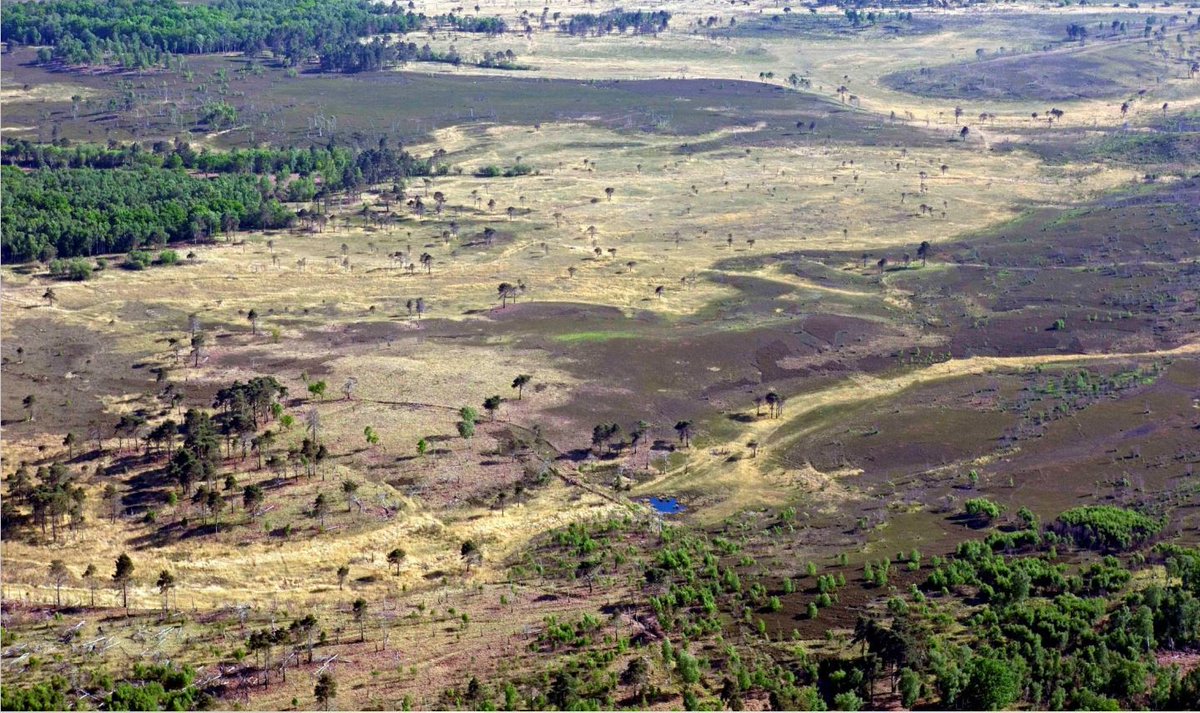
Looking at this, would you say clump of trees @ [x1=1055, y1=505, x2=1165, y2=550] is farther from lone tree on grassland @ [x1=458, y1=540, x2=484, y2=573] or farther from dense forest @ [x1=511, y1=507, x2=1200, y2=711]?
lone tree on grassland @ [x1=458, y1=540, x2=484, y2=573]

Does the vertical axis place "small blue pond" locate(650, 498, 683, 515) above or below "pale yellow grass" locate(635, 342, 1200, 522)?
below

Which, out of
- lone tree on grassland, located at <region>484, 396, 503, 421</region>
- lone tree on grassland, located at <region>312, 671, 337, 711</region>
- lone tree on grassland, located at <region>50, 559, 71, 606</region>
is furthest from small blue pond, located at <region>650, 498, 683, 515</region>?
lone tree on grassland, located at <region>50, 559, 71, 606</region>

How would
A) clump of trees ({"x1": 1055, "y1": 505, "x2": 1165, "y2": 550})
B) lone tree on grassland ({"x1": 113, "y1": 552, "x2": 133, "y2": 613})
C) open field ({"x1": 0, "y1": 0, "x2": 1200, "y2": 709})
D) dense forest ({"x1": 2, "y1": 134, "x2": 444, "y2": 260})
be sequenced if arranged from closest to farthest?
open field ({"x1": 0, "y1": 0, "x2": 1200, "y2": 709}) < lone tree on grassland ({"x1": 113, "y1": 552, "x2": 133, "y2": 613}) < clump of trees ({"x1": 1055, "y1": 505, "x2": 1165, "y2": 550}) < dense forest ({"x1": 2, "y1": 134, "x2": 444, "y2": 260})

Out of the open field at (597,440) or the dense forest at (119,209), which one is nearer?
the open field at (597,440)

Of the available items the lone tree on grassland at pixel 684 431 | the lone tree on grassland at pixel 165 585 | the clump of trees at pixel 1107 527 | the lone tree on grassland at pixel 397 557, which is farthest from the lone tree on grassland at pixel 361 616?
the clump of trees at pixel 1107 527

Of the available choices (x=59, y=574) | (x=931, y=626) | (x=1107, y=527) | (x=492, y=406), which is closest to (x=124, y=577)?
(x=59, y=574)

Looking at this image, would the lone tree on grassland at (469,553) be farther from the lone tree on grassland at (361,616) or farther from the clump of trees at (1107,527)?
the clump of trees at (1107,527)
